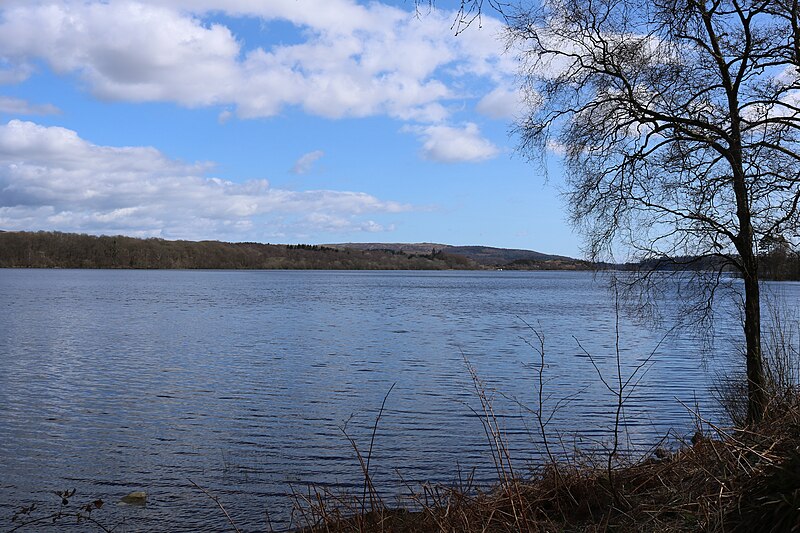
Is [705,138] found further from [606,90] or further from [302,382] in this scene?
[302,382]

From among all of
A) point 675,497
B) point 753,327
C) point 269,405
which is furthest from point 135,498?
point 753,327

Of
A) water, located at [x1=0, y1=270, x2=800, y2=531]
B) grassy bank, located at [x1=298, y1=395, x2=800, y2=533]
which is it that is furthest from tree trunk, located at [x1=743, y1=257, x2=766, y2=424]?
grassy bank, located at [x1=298, y1=395, x2=800, y2=533]

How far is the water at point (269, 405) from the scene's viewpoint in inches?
474

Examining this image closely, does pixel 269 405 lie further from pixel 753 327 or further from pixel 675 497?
pixel 675 497

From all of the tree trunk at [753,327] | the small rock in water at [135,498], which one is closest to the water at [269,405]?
the small rock in water at [135,498]

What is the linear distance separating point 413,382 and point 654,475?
1477 cm

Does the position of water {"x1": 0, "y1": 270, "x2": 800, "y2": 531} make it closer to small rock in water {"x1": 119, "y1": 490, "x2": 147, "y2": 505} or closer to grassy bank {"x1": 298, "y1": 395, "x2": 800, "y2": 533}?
small rock in water {"x1": 119, "y1": 490, "x2": 147, "y2": 505}

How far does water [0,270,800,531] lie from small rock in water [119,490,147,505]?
0.63 feet

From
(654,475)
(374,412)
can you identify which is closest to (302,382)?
(374,412)

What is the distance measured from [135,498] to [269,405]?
7.16m

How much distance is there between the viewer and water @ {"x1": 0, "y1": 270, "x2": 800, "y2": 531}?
12.0 m

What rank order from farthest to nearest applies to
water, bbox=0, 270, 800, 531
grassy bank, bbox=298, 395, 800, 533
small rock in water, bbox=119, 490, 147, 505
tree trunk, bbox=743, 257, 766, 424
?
water, bbox=0, 270, 800, 531
tree trunk, bbox=743, 257, 766, 424
small rock in water, bbox=119, 490, 147, 505
grassy bank, bbox=298, 395, 800, 533

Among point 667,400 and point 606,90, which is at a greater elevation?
point 606,90

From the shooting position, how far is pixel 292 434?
1530cm
